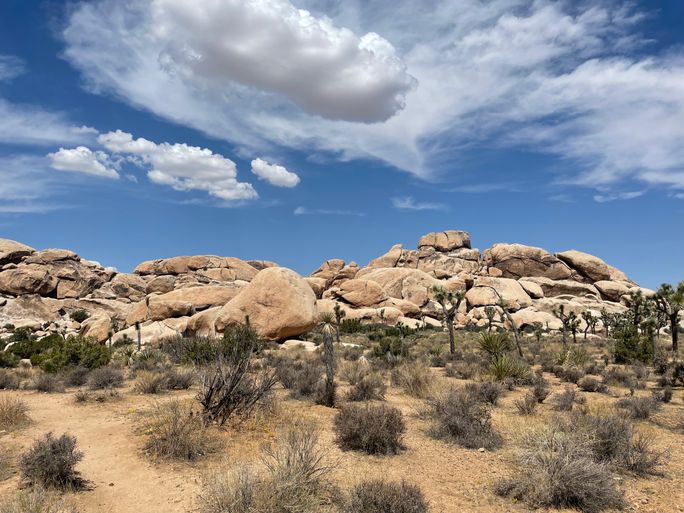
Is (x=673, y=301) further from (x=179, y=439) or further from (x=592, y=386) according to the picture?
(x=179, y=439)

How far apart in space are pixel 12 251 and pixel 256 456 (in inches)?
2809

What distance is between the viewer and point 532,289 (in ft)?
228

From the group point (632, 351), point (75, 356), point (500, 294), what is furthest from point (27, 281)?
point (632, 351)

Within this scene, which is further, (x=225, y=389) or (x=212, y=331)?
(x=212, y=331)

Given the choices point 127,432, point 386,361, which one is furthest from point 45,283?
point 127,432

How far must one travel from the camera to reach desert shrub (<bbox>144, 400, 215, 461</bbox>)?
7.83m

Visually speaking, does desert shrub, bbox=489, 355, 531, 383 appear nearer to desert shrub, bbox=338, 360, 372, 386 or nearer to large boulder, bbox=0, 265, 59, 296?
desert shrub, bbox=338, 360, 372, 386

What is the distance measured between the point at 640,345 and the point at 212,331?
27637 millimetres

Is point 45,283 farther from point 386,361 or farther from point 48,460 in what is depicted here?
point 48,460

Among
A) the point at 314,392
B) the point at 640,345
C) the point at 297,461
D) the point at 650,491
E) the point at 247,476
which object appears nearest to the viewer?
the point at 247,476

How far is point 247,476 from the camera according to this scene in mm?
5359

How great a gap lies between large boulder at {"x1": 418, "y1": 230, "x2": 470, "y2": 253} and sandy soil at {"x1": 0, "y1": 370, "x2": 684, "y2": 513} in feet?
257

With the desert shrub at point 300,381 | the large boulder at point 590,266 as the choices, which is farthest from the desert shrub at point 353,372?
the large boulder at point 590,266

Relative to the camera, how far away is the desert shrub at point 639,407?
1123cm
